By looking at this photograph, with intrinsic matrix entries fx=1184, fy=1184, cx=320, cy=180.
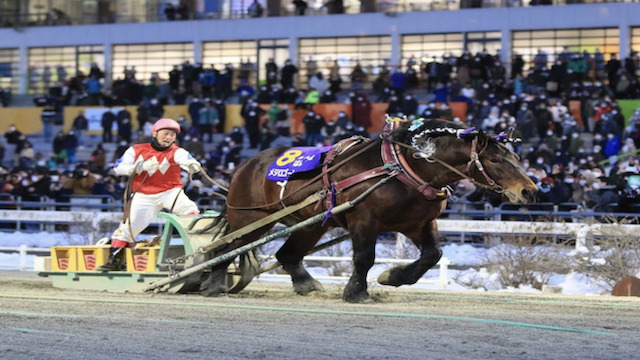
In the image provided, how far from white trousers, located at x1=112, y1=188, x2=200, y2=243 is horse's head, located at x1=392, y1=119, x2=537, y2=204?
2989mm

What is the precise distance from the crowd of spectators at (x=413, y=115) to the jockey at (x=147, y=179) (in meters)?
7.60

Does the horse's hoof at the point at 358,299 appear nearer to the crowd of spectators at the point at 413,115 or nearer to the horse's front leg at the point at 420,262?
the horse's front leg at the point at 420,262

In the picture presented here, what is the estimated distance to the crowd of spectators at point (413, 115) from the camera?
2188cm

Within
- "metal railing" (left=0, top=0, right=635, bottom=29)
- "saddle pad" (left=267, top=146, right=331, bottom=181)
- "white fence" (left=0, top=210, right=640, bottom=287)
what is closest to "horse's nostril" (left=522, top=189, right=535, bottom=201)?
"saddle pad" (left=267, top=146, right=331, bottom=181)

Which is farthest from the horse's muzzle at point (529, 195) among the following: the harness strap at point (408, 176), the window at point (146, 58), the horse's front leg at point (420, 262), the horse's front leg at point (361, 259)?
the window at point (146, 58)

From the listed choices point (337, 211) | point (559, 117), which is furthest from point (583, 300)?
point (559, 117)

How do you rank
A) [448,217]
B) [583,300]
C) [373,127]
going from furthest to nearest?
[373,127] < [448,217] < [583,300]

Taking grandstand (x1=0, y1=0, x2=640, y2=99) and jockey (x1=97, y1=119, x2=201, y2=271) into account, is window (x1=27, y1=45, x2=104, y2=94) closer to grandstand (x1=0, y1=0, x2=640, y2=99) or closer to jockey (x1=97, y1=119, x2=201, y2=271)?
grandstand (x1=0, y1=0, x2=640, y2=99)

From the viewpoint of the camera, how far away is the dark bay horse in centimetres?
1135

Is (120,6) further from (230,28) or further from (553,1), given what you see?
(553,1)

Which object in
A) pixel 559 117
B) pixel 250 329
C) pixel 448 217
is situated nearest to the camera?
pixel 250 329

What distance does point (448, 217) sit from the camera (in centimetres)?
2014

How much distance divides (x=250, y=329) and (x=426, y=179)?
2972mm

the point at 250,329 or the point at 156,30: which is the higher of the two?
the point at 156,30
